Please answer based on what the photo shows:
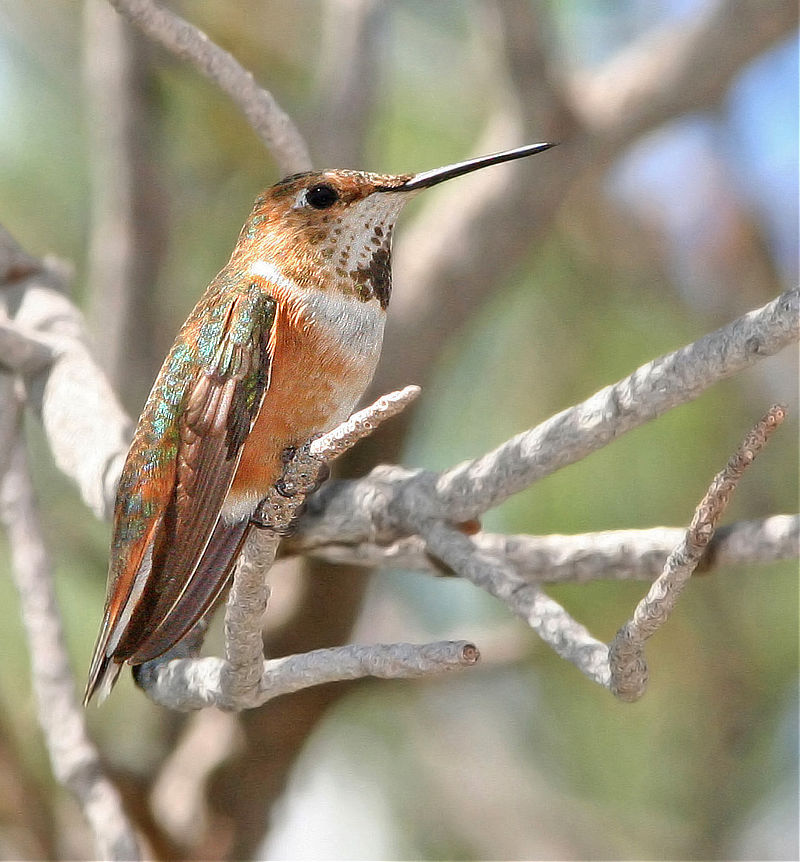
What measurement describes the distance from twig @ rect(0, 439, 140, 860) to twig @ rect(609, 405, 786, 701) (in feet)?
2.59

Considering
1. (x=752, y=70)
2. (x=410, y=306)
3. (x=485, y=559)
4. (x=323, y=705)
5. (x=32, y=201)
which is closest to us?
(x=485, y=559)

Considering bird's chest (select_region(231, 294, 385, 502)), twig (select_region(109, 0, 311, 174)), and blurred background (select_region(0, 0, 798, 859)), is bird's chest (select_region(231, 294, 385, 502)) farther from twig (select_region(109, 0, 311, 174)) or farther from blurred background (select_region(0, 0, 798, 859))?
blurred background (select_region(0, 0, 798, 859))

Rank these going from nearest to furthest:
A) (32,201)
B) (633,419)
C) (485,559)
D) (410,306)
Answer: (633,419), (485,559), (410,306), (32,201)

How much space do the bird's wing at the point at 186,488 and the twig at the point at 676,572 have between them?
0.48 metres

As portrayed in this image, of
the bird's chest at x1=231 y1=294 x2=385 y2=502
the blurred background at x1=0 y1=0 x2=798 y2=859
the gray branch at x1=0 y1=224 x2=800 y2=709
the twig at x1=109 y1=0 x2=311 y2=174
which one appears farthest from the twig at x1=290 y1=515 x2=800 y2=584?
the blurred background at x1=0 y1=0 x2=798 y2=859

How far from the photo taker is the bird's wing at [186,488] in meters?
1.25

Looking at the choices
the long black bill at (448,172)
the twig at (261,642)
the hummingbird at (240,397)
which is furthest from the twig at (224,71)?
the twig at (261,642)

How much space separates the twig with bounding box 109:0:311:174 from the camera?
5.06 ft

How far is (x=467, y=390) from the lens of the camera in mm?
3844

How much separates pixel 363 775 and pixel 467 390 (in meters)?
1.36

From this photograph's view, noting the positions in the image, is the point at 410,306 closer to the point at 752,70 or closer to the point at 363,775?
the point at 752,70

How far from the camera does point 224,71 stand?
160 cm

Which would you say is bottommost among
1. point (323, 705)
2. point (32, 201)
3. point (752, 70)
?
point (323, 705)

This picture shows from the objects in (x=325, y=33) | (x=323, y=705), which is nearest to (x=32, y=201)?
(x=325, y=33)
